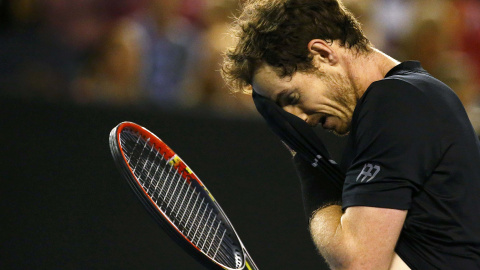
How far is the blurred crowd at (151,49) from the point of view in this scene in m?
3.13

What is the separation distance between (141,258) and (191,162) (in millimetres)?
473

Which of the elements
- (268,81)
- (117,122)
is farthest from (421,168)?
(117,122)

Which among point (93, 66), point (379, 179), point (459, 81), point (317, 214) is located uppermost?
point (379, 179)

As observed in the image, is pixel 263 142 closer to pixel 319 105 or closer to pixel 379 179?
pixel 319 105

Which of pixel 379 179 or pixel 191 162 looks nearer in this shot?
pixel 379 179

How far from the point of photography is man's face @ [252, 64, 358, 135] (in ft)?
5.18

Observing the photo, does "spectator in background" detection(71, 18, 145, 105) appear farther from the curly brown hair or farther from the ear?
the ear

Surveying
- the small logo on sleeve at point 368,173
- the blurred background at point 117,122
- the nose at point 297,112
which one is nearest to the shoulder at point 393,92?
the small logo on sleeve at point 368,173

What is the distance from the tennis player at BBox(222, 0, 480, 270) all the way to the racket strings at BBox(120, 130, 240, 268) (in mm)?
560

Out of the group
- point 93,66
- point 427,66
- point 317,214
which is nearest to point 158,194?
point 317,214

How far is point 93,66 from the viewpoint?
3.30 m

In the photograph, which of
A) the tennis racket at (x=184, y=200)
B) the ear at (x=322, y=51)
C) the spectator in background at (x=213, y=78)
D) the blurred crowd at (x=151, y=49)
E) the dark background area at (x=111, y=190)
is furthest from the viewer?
the spectator in background at (x=213, y=78)

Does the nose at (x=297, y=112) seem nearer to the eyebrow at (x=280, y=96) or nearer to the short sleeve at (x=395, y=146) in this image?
the eyebrow at (x=280, y=96)

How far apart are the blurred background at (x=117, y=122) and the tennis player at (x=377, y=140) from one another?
149cm
